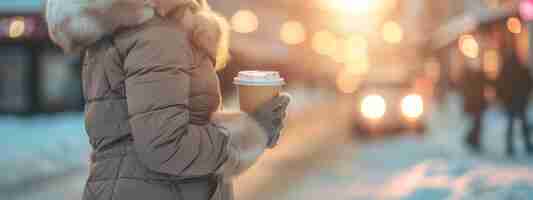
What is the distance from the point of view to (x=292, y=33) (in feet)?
160

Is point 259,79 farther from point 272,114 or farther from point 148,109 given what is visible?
point 148,109

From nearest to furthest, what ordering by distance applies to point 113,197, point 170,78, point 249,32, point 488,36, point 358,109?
1. point 170,78
2. point 113,197
3. point 488,36
4. point 358,109
5. point 249,32

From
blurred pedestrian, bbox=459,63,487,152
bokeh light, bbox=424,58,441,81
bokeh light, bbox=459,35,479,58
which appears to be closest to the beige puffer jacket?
blurred pedestrian, bbox=459,63,487,152

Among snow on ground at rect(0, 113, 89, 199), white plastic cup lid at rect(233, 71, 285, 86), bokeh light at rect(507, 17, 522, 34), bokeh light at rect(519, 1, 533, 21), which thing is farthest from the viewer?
bokeh light at rect(507, 17, 522, 34)

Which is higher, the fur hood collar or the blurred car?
the fur hood collar

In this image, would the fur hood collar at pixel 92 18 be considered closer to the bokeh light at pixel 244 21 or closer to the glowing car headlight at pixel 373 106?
the glowing car headlight at pixel 373 106

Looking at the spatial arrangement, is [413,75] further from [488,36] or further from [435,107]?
[435,107]

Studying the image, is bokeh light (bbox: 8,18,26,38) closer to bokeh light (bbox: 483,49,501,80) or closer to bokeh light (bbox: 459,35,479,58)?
bokeh light (bbox: 459,35,479,58)

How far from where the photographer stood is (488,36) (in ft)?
38.9

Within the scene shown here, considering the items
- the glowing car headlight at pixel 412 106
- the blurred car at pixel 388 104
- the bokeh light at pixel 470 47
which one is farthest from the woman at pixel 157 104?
the glowing car headlight at pixel 412 106

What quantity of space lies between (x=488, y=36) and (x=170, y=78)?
421 inches

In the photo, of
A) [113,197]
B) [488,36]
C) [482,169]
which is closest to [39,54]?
[488,36]

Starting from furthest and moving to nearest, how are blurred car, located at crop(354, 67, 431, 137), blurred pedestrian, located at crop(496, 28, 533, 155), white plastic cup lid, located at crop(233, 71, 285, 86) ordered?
1. blurred car, located at crop(354, 67, 431, 137)
2. blurred pedestrian, located at crop(496, 28, 533, 155)
3. white plastic cup lid, located at crop(233, 71, 285, 86)

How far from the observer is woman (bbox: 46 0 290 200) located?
6.53 ft
